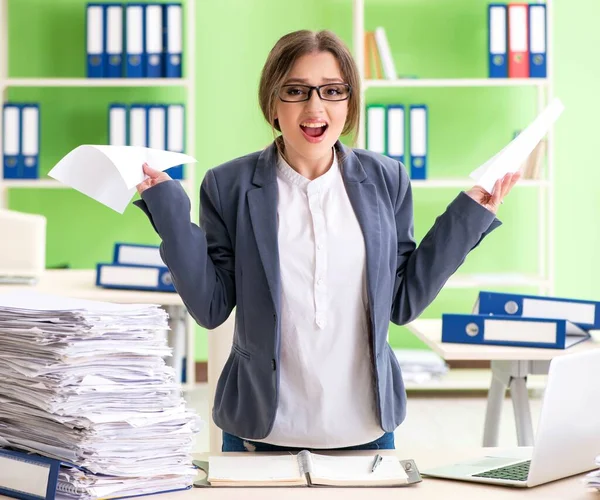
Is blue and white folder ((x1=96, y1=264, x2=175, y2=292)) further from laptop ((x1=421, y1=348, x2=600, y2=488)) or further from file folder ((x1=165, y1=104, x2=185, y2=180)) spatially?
laptop ((x1=421, y1=348, x2=600, y2=488))

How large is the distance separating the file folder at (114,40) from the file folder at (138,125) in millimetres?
234

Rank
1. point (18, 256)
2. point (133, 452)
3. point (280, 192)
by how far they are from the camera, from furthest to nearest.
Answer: point (18, 256) → point (280, 192) → point (133, 452)

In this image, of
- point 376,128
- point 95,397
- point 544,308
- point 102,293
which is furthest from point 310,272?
point 376,128

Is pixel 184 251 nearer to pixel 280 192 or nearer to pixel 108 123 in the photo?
pixel 280 192

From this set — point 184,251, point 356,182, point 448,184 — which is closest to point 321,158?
point 356,182

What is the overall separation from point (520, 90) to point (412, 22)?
676mm

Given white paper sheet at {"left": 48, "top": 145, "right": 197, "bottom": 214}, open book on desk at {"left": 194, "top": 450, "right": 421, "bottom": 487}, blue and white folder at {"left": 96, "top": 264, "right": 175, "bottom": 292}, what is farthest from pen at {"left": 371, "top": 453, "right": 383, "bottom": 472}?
blue and white folder at {"left": 96, "top": 264, "right": 175, "bottom": 292}

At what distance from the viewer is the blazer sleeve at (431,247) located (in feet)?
5.77

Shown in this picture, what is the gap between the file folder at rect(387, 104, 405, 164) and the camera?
4977 mm

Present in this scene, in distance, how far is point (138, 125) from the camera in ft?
16.5

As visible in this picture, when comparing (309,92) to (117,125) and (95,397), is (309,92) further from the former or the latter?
(117,125)

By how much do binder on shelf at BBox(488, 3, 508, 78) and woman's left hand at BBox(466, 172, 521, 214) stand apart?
3.41 meters

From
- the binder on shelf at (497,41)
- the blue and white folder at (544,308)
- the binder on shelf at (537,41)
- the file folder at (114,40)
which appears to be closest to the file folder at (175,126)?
the file folder at (114,40)

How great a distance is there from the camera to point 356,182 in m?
1.83
